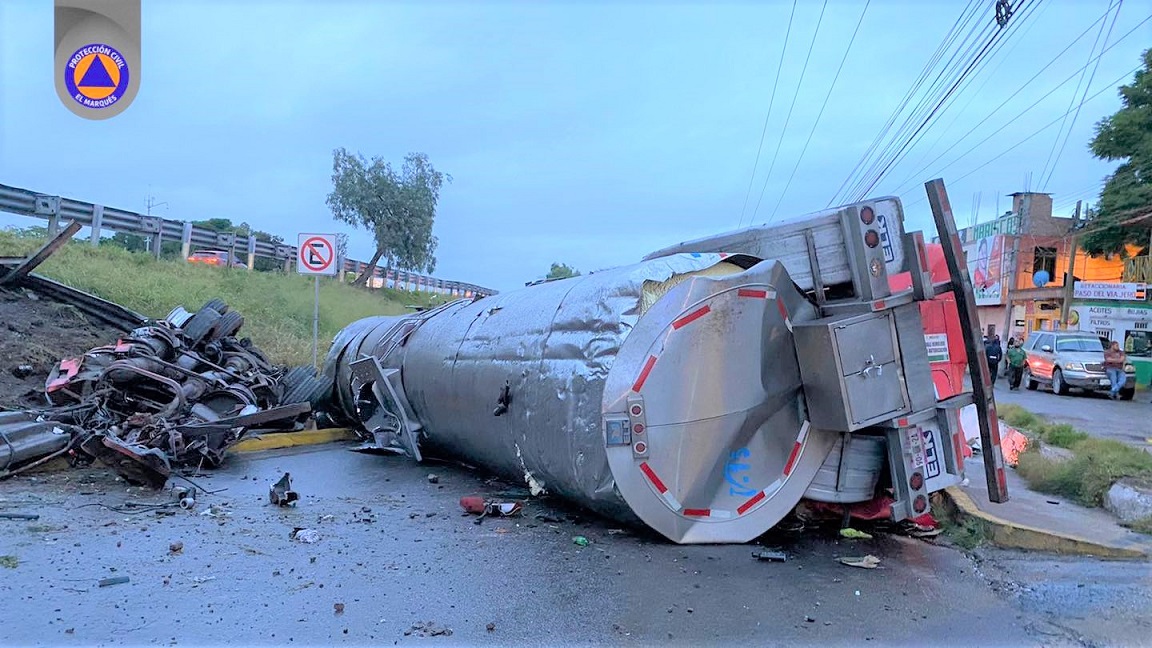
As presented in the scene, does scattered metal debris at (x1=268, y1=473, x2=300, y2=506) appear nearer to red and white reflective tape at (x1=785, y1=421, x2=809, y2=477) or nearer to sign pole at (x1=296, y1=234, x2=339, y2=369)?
red and white reflective tape at (x1=785, y1=421, x2=809, y2=477)

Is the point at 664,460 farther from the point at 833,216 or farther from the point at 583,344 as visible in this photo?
the point at 833,216

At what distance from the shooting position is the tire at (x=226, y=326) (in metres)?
9.67

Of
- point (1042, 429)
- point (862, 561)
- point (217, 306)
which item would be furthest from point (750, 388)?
point (217, 306)

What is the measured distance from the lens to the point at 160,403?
7855 mm

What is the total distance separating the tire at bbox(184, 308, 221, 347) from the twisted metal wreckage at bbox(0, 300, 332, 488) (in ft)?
0.04

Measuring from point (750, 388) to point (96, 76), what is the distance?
6244 millimetres

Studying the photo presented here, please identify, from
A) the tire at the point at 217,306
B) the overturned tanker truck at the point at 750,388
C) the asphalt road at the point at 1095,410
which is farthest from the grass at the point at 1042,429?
the tire at the point at 217,306

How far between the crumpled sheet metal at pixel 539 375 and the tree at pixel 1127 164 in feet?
94.8

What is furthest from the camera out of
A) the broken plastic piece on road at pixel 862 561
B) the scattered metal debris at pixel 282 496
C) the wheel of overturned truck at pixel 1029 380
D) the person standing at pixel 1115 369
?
the wheel of overturned truck at pixel 1029 380

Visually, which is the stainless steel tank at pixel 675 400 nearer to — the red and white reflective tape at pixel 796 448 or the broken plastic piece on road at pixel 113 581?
the red and white reflective tape at pixel 796 448

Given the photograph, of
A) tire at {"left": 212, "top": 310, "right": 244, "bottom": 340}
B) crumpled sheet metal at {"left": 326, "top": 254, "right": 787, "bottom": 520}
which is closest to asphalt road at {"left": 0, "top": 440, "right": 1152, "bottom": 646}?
crumpled sheet metal at {"left": 326, "top": 254, "right": 787, "bottom": 520}

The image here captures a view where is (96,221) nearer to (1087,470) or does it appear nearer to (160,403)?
(160,403)

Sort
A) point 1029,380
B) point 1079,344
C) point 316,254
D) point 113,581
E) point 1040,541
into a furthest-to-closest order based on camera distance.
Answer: point 1029,380 → point 1079,344 → point 316,254 → point 1040,541 → point 113,581

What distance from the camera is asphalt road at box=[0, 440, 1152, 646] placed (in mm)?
3420
